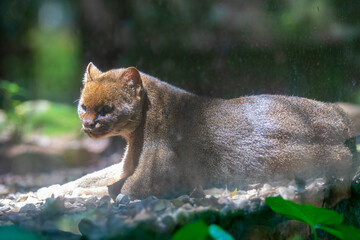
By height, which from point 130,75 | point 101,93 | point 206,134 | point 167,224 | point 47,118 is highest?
point 130,75

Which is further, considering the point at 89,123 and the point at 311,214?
the point at 89,123

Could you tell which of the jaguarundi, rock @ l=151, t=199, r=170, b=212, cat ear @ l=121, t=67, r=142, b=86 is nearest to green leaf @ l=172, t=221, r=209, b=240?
rock @ l=151, t=199, r=170, b=212

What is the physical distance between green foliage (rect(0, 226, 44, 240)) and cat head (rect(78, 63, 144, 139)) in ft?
4.48

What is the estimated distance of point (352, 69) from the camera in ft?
9.69

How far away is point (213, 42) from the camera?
418 centimetres

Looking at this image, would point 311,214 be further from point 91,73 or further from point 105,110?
point 91,73

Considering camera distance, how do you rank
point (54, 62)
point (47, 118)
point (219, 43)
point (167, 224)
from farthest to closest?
point (47, 118)
point (54, 62)
point (219, 43)
point (167, 224)

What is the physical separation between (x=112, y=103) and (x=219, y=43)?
173 centimetres

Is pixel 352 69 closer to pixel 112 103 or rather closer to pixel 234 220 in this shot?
pixel 234 220

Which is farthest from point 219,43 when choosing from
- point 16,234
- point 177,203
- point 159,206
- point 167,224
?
point 16,234

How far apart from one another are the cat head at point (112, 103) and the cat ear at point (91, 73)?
0.04 meters

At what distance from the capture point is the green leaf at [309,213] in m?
1.82

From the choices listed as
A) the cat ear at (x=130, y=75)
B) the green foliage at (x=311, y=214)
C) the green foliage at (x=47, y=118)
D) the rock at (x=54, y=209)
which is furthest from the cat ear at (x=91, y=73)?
the green foliage at (x=47, y=118)

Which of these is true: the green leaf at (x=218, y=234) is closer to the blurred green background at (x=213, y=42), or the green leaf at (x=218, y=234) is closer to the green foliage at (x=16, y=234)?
the green foliage at (x=16, y=234)
